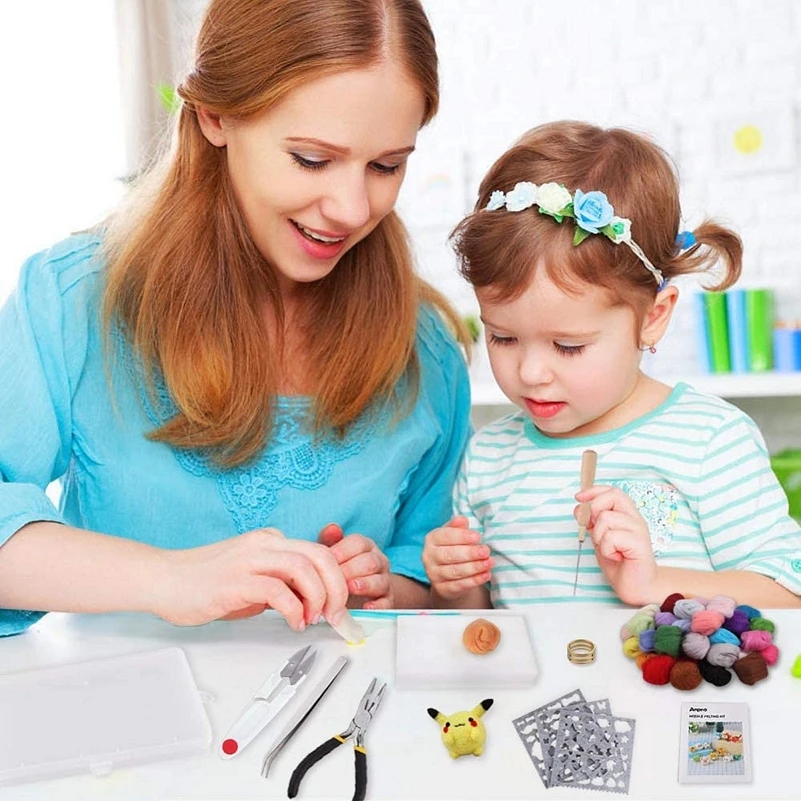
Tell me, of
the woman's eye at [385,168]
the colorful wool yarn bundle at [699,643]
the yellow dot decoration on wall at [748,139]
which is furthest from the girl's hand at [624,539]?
the yellow dot decoration on wall at [748,139]

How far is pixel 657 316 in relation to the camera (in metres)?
1.32

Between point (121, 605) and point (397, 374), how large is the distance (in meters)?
0.53

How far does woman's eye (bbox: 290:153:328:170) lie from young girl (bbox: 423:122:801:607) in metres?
0.22

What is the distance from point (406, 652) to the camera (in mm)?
973

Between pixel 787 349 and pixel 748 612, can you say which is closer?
pixel 748 612

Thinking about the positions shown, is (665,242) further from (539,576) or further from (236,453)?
(236,453)

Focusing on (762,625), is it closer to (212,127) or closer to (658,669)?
(658,669)

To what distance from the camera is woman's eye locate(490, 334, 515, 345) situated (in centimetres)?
129

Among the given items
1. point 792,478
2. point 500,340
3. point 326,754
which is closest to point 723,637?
point 326,754

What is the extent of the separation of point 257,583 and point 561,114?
3.18 meters

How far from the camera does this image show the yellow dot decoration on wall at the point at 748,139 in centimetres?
362

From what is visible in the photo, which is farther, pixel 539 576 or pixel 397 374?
pixel 397 374

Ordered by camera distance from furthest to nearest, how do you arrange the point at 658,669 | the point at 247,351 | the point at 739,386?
the point at 739,386 → the point at 247,351 → the point at 658,669

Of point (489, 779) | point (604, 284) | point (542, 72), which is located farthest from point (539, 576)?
point (542, 72)
